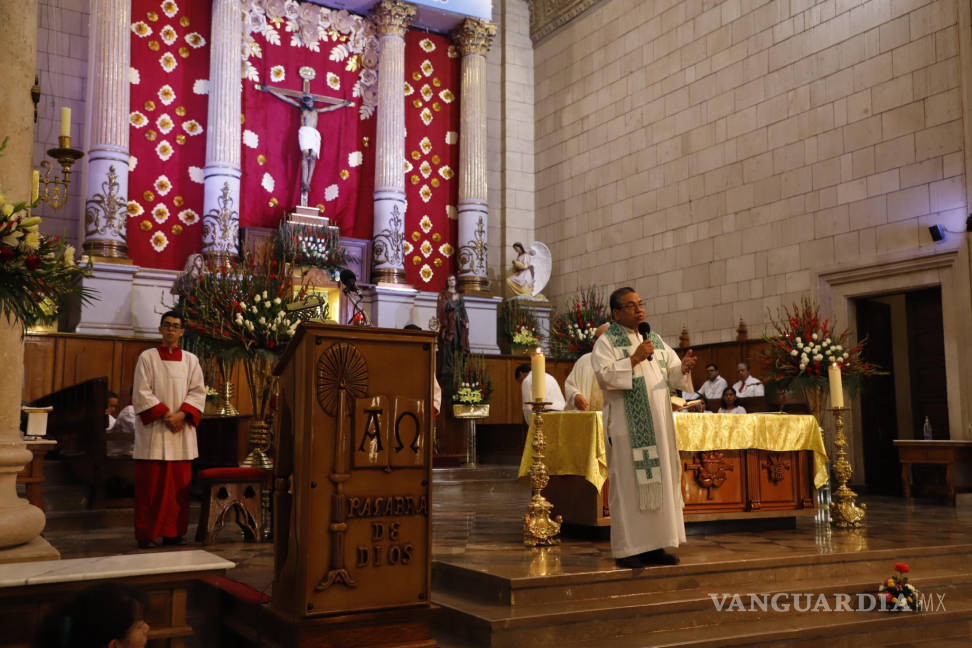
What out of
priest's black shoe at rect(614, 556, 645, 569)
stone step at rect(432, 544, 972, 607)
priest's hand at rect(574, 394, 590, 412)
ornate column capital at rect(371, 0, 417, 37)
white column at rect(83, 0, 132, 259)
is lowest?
stone step at rect(432, 544, 972, 607)

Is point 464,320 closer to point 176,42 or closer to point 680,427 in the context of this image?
point 176,42

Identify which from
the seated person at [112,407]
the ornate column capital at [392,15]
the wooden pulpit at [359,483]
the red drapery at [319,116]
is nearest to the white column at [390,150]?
the ornate column capital at [392,15]

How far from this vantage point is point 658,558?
497cm

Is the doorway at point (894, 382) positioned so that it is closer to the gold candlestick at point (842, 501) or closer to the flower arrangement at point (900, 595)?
the gold candlestick at point (842, 501)

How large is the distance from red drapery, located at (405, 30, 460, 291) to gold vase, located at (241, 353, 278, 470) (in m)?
8.74

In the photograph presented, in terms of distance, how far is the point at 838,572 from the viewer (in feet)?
17.7

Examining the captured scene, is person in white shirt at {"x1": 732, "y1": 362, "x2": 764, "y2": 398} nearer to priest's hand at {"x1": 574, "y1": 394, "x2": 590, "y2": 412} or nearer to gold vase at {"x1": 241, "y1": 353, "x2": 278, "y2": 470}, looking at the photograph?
priest's hand at {"x1": 574, "y1": 394, "x2": 590, "y2": 412}

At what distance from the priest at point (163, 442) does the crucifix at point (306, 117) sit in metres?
8.48

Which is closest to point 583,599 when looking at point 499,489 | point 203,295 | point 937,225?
point 203,295

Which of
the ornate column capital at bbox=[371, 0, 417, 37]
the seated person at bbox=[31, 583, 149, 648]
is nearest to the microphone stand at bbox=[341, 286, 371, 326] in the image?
the seated person at bbox=[31, 583, 149, 648]

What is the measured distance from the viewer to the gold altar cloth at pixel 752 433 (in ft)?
21.5

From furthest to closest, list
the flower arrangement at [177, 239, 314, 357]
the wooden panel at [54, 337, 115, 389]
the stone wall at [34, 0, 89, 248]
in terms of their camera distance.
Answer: the stone wall at [34, 0, 89, 248]
the wooden panel at [54, 337, 115, 389]
the flower arrangement at [177, 239, 314, 357]

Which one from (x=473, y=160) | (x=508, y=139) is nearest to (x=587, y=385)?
(x=473, y=160)

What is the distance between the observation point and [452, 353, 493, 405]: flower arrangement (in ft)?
42.7
